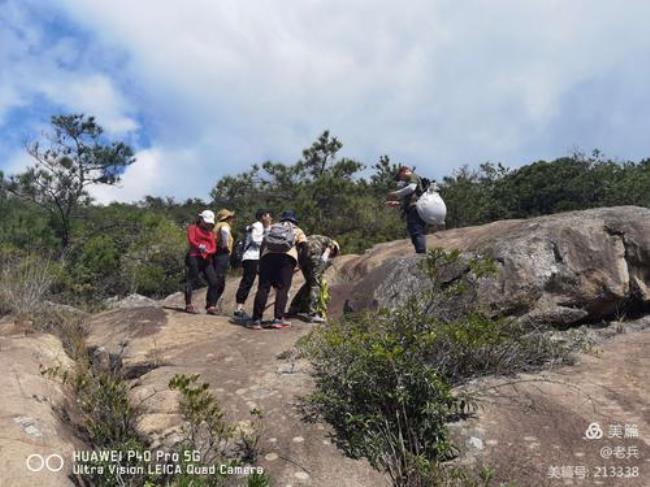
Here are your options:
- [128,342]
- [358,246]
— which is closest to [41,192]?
[358,246]

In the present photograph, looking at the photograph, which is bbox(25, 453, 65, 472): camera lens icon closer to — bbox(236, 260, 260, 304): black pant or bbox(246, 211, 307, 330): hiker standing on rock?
bbox(246, 211, 307, 330): hiker standing on rock

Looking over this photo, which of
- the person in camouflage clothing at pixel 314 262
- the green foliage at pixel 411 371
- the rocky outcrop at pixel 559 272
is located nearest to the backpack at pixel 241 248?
the person in camouflage clothing at pixel 314 262

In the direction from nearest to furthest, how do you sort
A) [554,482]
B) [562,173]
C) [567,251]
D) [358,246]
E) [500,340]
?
1. [554,482]
2. [500,340]
3. [567,251]
4. [358,246]
5. [562,173]

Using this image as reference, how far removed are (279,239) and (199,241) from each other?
49.5 inches

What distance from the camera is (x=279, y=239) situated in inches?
249

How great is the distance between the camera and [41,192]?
1953 cm

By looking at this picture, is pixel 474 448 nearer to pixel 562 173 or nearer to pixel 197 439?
pixel 197 439

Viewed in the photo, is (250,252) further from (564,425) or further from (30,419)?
(564,425)

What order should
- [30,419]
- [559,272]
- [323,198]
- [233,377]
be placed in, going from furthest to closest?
1. [323,198]
2. [559,272]
3. [233,377]
4. [30,419]

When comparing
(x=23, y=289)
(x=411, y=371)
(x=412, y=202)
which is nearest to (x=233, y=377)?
(x=411, y=371)

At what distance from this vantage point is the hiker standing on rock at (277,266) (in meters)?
6.36

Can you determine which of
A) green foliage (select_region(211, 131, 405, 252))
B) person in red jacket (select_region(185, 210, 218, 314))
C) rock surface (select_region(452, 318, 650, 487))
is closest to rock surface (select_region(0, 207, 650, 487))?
rock surface (select_region(452, 318, 650, 487))

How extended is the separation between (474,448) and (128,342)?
144 inches

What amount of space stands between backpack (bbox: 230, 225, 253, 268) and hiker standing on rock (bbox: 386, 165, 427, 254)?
5.69 feet
